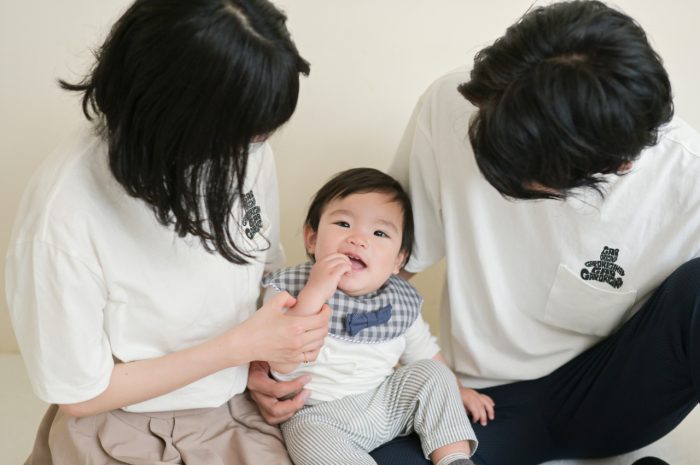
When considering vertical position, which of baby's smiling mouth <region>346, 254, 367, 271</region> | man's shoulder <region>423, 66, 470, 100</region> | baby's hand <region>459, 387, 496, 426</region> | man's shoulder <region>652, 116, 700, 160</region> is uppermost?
man's shoulder <region>423, 66, 470, 100</region>

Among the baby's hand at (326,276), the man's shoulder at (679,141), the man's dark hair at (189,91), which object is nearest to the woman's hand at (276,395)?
the baby's hand at (326,276)

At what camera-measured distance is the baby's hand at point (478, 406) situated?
1336mm

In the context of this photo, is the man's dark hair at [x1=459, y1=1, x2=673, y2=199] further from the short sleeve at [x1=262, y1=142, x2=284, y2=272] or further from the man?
the short sleeve at [x1=262, y1=142, x2=284, y2=272]

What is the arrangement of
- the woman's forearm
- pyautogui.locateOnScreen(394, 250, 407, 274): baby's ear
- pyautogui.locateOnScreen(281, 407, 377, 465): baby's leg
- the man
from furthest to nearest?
1. pyautogui.locateOnScreen(394, 250, 407, 274): baby's ear
2. pyautogui.locateOnScreen(281, 407, 377, 465): baby's leg
3. the woman's forearm
4. the man

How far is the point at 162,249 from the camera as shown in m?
1.05

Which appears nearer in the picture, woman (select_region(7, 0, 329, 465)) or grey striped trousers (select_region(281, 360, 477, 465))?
woman (select_region(7, 0, 329, 465))

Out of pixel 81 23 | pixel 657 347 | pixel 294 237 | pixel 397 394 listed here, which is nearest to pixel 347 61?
pixel 294 237

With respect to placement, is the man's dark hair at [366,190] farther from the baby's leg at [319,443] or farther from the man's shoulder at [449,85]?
the baby's leg at [319,443]

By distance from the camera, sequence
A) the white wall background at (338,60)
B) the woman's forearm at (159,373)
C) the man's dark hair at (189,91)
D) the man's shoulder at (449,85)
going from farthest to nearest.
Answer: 1. the white wall background at (338,60)
2. the man's shoulder at (449,85)
3. the woman's forearm at (159,373)
4. the man's dark hair at (189,91)

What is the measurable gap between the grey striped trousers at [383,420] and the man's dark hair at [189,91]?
0.48 meters

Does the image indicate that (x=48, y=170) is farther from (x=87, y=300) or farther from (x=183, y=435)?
(x=183, y=435)

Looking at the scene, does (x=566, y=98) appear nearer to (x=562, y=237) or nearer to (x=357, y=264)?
(x=562, y=237)

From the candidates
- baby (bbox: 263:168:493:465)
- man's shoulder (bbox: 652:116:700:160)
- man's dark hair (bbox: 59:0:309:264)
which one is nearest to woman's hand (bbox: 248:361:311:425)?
baby (bbox: 263:168:493:465)

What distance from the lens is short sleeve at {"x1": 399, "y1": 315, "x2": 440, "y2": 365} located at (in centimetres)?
137
